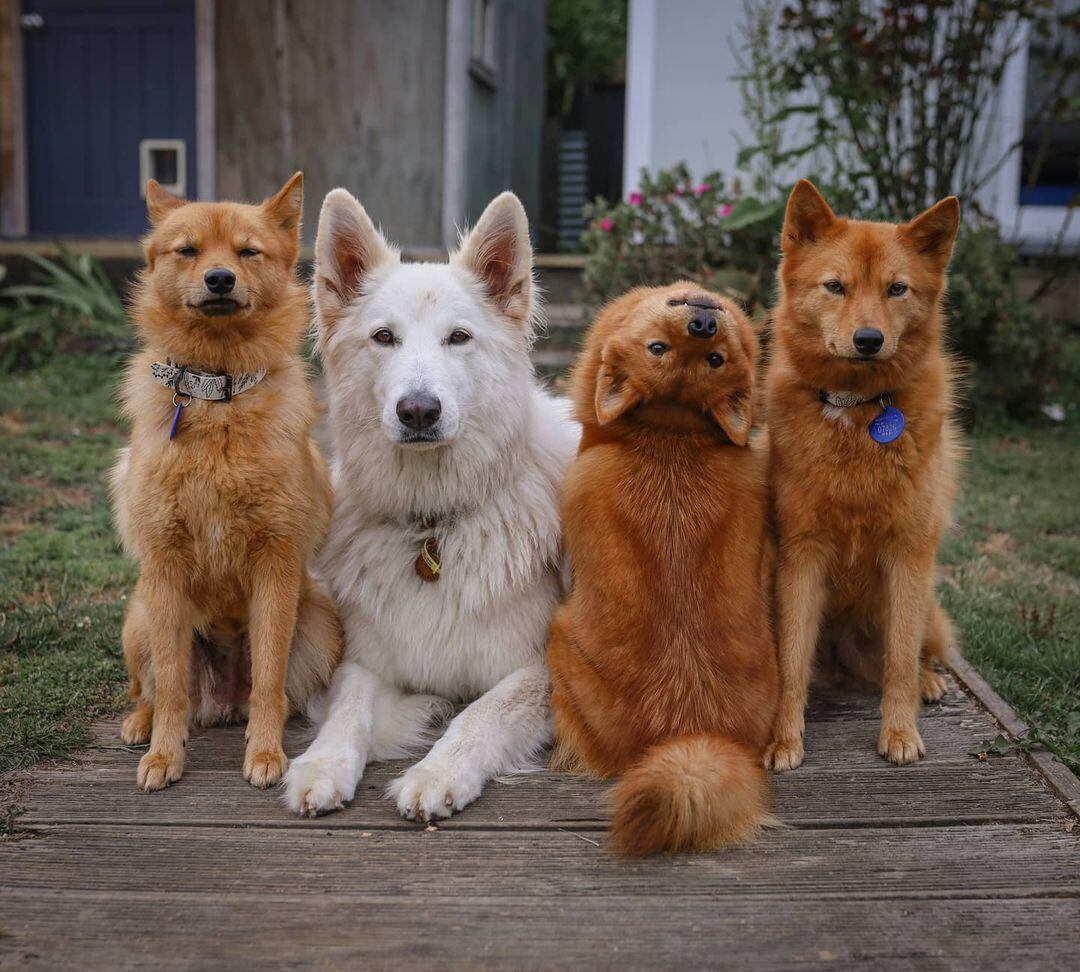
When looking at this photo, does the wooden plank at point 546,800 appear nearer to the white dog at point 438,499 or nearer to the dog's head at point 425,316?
the white dog at point 438,499

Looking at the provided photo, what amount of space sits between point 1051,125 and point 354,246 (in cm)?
670

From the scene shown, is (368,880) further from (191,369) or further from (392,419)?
(191,369)

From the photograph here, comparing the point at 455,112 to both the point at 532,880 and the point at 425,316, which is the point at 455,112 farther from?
the point at 532,880

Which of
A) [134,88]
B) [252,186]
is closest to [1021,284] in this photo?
[252,186]

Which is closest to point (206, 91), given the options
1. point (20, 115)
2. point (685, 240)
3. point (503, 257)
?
point (20, 115)

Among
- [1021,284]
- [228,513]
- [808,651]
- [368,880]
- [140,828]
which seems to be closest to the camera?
[368,880]

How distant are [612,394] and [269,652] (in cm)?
118

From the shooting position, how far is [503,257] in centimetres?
312

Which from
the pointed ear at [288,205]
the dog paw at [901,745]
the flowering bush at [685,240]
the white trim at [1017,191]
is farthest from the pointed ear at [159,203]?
the white trim at [1017,191]

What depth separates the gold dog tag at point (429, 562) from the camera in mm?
3070

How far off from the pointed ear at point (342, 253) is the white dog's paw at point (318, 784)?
1.32 meters

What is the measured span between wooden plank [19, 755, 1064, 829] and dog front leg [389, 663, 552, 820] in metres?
0.05

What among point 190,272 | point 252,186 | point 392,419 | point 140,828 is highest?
point 252,186

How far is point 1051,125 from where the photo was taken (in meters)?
7.61
